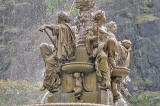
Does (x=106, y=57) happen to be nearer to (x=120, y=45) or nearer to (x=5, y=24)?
(x=120, y=45)

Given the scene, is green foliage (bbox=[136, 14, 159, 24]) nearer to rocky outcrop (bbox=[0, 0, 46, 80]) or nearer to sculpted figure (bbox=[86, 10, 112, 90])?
rocky outcrop (bbox=[0, 0, 46, 80])

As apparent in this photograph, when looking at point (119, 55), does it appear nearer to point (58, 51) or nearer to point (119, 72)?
point (119, 72)

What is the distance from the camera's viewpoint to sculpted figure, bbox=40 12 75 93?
9211 mm

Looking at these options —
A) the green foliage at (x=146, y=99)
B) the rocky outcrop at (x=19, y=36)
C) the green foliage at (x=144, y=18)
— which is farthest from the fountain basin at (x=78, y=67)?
the green foliage at (x=144, y=18)

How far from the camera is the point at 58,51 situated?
920cm

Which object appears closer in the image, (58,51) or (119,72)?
(58,51)

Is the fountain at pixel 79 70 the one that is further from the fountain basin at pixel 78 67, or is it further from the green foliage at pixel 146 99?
the green foliage at pixel 146 99

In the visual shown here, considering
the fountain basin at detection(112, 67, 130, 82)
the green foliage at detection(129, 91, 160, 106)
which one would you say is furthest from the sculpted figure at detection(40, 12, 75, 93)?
the green foliage at detection(129, 91, 160, 106)

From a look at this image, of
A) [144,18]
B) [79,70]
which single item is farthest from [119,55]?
[144,18]

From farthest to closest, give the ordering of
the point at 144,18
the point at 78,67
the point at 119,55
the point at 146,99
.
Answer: the point at 144,18
the point at 146,99
the point at 119,55
the point at 78,67

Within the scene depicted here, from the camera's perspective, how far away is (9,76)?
30.9m

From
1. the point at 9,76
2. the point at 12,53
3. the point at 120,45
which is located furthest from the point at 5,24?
the point at 120,45

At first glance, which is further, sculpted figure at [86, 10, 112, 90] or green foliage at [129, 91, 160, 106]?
green foliage at [129, 91, 160, 106]

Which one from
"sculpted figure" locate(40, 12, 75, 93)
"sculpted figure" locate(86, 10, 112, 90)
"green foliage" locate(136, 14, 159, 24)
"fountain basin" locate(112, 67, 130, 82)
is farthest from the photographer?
"green foliage" locate(136, 14, 159, 24)
